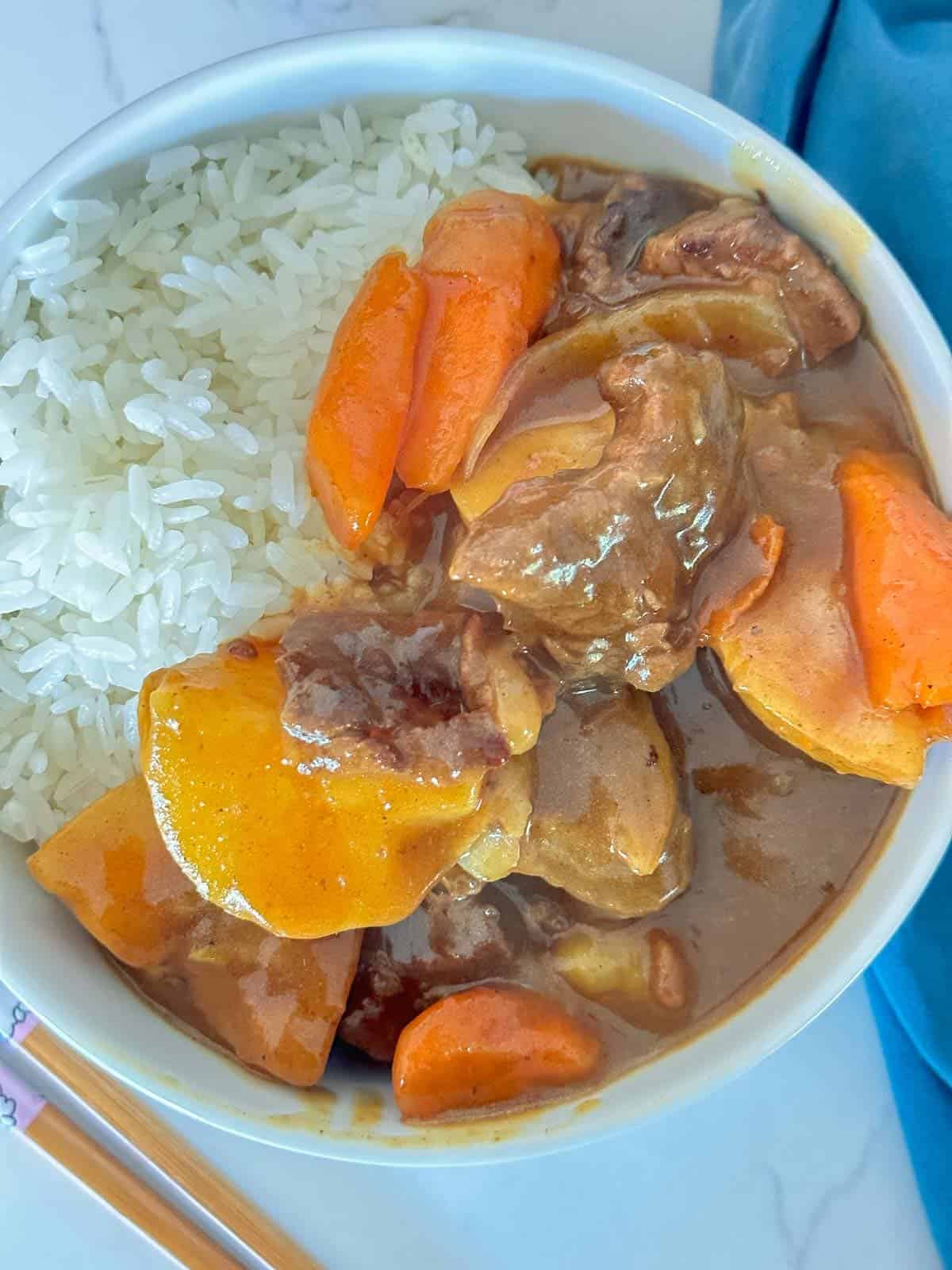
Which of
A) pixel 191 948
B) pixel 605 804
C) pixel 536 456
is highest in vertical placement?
pixel 536 456

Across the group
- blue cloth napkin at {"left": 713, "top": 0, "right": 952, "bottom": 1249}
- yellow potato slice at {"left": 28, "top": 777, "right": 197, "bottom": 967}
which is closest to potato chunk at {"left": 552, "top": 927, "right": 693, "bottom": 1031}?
blue cloth napkin at {"left": 713, "top": 0, "right": 952, "bottom": 1249}

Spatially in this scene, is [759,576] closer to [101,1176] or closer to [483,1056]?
[483,1056]

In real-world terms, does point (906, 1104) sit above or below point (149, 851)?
below

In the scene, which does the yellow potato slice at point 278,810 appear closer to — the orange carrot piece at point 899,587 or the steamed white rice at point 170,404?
the steamed white rice at point 170,404

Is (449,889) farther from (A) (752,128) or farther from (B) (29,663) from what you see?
(A) (752,128)

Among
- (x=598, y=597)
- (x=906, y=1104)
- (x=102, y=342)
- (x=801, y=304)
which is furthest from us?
(x=906, y=1104)

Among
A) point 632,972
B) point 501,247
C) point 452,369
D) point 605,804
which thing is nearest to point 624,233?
point 501,247

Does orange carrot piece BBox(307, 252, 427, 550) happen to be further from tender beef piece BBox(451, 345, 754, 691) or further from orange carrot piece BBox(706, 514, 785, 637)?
orange carrot piece BBox(706, 514, 785, 637)

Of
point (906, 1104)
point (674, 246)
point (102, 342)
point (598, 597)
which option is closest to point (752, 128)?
point (674, 246)
